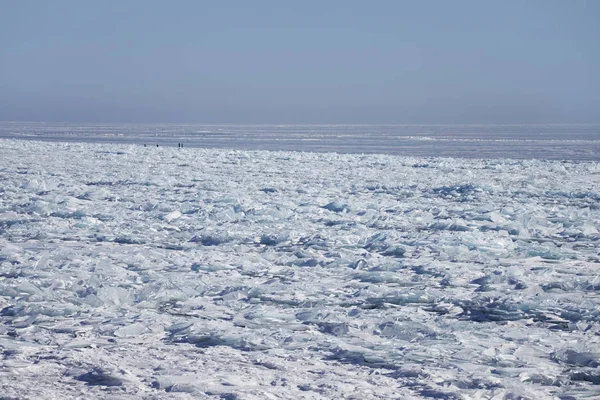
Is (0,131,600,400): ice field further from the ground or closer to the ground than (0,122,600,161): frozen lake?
closer to the ground

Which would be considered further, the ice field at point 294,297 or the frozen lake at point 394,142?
the frozen lake at point 394,142

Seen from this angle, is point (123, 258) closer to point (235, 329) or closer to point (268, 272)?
point (268, 272)

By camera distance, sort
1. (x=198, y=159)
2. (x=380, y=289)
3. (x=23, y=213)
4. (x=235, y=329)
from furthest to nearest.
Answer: (x=198, y=159)
(x=23, y=213)
(x=380, y=289)
(x=235, y=329)

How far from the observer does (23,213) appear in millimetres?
8500

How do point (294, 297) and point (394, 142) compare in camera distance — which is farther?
point (394, 142)

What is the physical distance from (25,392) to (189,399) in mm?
716

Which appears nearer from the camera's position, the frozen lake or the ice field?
the ice field

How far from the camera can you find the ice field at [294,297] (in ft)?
11.1

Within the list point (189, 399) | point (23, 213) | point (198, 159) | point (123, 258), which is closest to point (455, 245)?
point (123, 258)

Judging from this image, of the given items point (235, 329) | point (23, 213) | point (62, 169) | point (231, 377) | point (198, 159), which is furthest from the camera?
point (198, 159)

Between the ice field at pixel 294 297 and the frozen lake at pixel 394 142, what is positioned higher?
the frozen lake at pixel 394 142

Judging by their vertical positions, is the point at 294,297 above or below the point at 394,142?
below

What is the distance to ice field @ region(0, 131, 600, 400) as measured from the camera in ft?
11.1

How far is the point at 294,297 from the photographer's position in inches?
195
